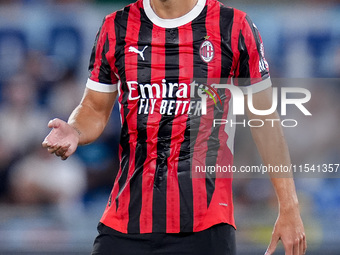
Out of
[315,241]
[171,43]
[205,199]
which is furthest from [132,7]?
[315,241]

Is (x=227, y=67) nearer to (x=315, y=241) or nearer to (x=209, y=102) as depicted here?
(x=209, y=102)

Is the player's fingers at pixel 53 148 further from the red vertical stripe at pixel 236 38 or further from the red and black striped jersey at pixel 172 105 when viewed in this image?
the red vertical stripe at pixel 236 38

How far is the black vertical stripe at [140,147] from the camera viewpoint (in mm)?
2273

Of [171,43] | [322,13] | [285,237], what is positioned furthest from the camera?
[322,13]

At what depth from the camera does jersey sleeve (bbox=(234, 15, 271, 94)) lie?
2.36m

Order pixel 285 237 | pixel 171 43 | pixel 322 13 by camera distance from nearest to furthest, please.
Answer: pixel 285 237 → pixel 171 43 → pixel 322 13

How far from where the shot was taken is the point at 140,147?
7.64ft

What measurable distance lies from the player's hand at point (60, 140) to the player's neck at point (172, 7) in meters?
0.61

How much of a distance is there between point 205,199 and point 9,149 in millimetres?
3484

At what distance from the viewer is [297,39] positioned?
532 cm

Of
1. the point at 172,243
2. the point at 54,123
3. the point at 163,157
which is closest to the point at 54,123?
the point at 54,123

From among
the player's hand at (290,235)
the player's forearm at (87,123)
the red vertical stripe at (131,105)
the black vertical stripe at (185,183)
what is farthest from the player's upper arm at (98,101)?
the player's hand at (290,235)

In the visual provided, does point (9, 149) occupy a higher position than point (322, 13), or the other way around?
point (322, 13)

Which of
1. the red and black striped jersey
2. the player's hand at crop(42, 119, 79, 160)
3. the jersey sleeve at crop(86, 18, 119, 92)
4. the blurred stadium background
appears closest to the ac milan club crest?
the red and black striped jersey
